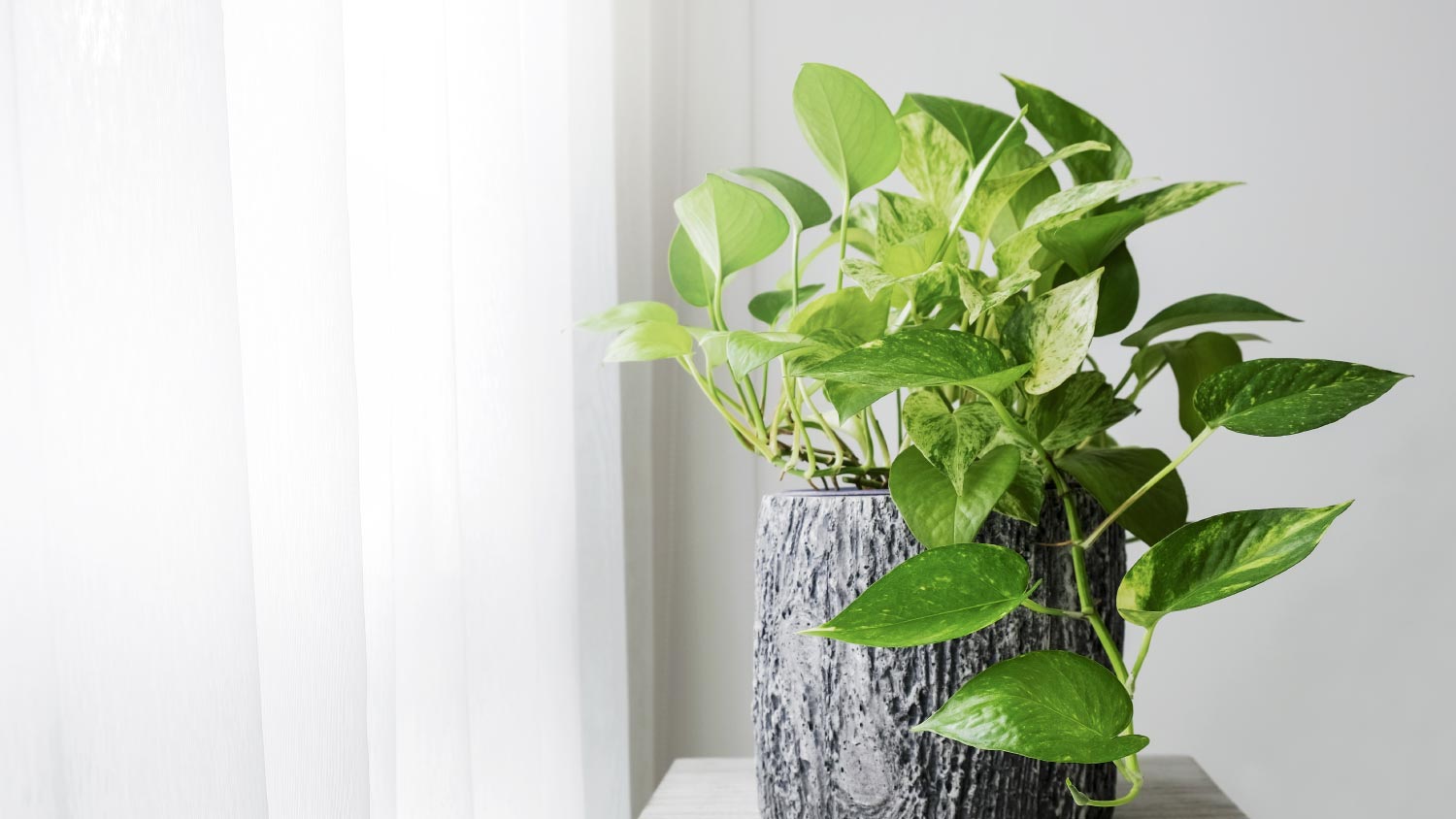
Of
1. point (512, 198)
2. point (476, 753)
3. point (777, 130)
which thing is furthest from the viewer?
point (777, 130)

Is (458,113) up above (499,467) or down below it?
above

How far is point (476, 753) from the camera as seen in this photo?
2.43ft

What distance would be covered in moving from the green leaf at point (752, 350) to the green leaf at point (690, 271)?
0.15 meters

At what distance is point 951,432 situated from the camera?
0.50 meters

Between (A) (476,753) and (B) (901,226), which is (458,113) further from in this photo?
(A) (476,753)

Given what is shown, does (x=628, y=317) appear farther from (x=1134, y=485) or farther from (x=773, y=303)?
(x=1134, y=485)

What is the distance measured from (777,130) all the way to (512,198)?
1.82 feet

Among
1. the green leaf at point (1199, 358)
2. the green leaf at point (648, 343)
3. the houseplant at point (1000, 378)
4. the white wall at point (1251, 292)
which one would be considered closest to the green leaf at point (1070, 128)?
the houseplant at point (1000, 378)

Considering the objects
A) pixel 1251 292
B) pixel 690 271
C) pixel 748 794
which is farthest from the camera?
pixel 1251 292

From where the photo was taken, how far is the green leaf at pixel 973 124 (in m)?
0.57

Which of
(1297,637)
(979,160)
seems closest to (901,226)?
(979,160)

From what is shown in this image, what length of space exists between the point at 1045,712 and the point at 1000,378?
15 centimetres

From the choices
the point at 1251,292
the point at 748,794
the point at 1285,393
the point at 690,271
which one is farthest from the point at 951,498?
the point at 1251,292

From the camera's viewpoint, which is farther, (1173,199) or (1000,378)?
(1173,199)
